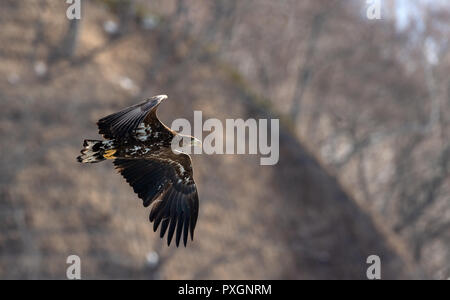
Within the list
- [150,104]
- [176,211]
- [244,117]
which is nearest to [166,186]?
[176,211]

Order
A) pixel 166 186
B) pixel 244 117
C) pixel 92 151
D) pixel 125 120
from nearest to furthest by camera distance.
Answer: pixel 125 120
pixel 92 151
pixel 166 186
pixel 244 117

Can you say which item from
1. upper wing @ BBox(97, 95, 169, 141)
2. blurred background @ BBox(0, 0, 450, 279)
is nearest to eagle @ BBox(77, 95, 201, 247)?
upper wing @ BBox(97, 95, 169, 141)

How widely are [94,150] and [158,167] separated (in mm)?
1328

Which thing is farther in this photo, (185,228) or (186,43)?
(186,43)

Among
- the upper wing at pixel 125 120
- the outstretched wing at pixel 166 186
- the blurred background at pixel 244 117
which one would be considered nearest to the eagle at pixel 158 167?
the outstretched wing at pixel 166 186

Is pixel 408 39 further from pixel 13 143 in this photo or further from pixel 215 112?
pixel 13 143

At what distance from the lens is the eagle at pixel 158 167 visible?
10172 mm

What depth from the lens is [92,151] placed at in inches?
397

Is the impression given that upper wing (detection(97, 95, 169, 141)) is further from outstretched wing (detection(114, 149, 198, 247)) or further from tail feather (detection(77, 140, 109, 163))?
outstretched wing (detection(114, 149, 198, 247))

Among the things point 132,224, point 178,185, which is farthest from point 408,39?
point 178,185

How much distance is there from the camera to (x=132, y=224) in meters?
20.5

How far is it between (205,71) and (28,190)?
29.4 feet

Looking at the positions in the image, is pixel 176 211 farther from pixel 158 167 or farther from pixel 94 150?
pixel 94 150
